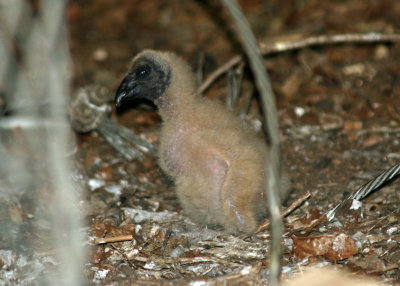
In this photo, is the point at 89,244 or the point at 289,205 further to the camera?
the point at 289,205

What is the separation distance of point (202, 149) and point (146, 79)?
0.52 m

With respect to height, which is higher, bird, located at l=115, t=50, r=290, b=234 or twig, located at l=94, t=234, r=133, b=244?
bird, located at l=115, t=50, r=290, b=234

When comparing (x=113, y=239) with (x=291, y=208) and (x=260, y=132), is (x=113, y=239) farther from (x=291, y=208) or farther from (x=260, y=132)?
(x=260, y=132)

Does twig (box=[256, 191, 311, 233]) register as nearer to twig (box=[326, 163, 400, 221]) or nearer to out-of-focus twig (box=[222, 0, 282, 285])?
twig (box=[326, 163, 400, 221])

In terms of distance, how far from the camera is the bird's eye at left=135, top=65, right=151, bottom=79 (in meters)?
2.93

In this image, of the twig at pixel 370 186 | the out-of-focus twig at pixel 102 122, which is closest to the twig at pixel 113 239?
the out-of-focus twig at pixel 102 122

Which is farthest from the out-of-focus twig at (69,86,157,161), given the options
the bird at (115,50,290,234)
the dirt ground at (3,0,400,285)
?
the bird at (115,50,290,234)

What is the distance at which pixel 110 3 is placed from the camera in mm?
5793

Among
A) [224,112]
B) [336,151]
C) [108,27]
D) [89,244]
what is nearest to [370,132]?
[336,151]

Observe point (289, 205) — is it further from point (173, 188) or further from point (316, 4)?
point (316, 4)

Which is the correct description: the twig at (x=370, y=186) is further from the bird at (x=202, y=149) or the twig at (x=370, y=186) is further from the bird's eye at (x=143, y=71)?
the bird's eye at (x=143, y=71)

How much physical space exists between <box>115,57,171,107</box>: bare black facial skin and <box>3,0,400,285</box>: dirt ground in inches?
25.7

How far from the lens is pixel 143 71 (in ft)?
9.61

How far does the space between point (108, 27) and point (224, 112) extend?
2.99 metres
